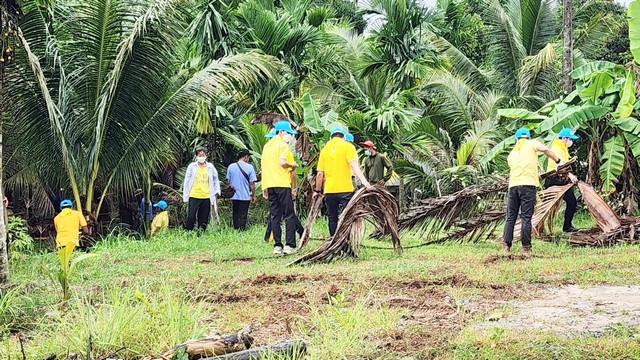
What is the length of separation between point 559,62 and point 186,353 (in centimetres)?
1540

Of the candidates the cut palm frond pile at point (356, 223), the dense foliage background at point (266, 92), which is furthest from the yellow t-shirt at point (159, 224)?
the cut palm frond pile at point (356, 223)

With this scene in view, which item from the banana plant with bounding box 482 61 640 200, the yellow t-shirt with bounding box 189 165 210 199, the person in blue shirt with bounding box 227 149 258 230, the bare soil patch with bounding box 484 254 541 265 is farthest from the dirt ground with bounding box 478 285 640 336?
the person in blue shirt with bounding box 227 149 258 230

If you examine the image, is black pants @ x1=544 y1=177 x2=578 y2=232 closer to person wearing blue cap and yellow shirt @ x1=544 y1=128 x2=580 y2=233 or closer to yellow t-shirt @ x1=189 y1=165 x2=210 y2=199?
person wearing blue cap and yellow shirt @ x1=544 y1=128 x2=580 y2=233

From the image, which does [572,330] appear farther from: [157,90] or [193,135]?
[193,135]

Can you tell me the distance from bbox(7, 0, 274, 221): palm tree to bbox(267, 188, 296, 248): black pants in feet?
12.5

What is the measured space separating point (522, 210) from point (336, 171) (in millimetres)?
2501

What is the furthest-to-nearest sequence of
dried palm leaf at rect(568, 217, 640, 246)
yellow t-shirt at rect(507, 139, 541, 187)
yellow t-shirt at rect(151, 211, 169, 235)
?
yellow t-shirt at rect(151, 211, 169, 235) < dried palm leaf at rect(568, 217, 640, 246) < yellow t-shirt at rect(507, 139, 541, 187)

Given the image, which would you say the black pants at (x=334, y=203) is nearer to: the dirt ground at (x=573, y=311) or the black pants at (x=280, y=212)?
the black pants at (x=280, y=212)

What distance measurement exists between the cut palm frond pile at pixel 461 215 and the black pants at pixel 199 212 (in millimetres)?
3956

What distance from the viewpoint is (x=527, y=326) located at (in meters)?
5.07

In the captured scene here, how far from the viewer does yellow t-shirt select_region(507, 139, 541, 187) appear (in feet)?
30.8

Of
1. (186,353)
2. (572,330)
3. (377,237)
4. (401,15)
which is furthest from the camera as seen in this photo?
(401,15)

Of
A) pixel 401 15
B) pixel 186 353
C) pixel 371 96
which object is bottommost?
pixel 186 353

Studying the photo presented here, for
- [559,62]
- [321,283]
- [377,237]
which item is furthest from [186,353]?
[559,62]
